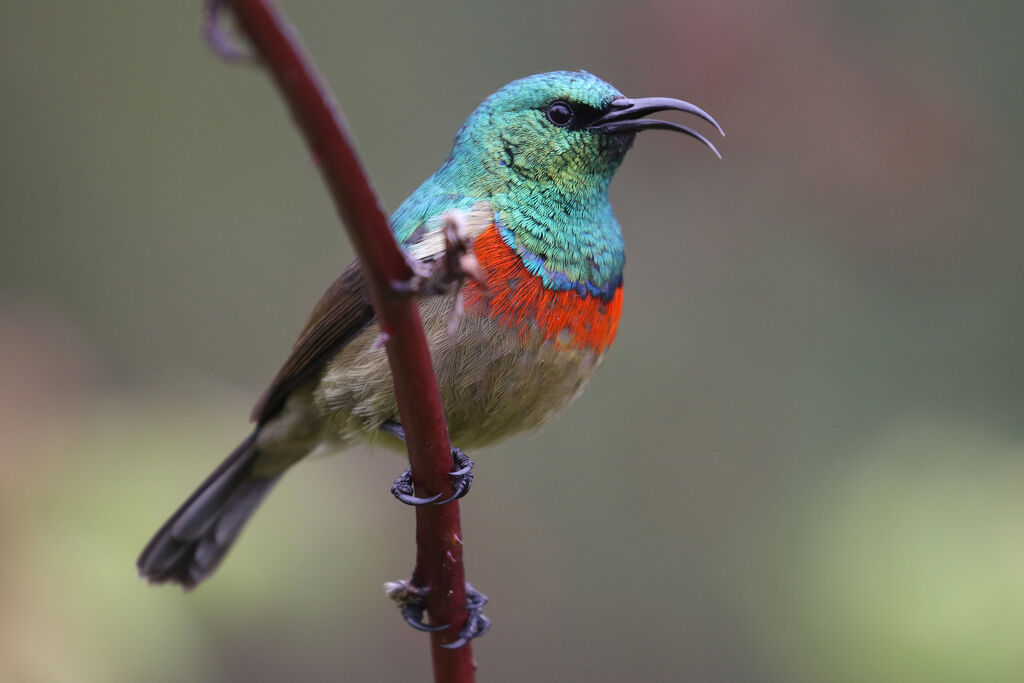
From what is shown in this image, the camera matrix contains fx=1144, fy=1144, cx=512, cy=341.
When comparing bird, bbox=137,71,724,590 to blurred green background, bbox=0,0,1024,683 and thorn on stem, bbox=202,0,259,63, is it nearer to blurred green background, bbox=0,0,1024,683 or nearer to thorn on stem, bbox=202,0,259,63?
blurred green background, bbox=0,0,1024,683

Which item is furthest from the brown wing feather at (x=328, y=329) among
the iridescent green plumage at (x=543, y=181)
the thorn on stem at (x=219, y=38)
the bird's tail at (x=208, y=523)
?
the thorn on stem at (x=219, y=38)

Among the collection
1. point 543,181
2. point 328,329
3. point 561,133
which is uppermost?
point 561,133

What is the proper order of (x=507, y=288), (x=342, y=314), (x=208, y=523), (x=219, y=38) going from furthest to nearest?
(x=208, y=523), (x=342, y=314), (x=507, y=288), (x=219, y=38)

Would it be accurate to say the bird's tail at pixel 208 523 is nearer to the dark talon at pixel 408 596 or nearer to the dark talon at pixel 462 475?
the dark talon at pixel 462 475

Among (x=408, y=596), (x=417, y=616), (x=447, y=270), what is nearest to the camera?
(x=447, y=270)

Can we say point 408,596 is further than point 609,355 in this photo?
No

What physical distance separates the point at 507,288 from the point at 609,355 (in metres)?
2.65

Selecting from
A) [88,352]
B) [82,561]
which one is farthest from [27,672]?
[88,352]

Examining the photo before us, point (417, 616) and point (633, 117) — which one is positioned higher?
point (633, 117)

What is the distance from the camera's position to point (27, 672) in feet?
8.38

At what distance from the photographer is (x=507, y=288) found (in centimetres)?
314

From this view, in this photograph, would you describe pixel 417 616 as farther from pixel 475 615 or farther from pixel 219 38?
pixel 219 38

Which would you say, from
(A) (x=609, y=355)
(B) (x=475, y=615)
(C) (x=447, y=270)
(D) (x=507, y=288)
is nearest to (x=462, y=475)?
(B) (x=475, y=615)

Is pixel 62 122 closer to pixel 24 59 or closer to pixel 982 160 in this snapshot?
pixel 24 59
